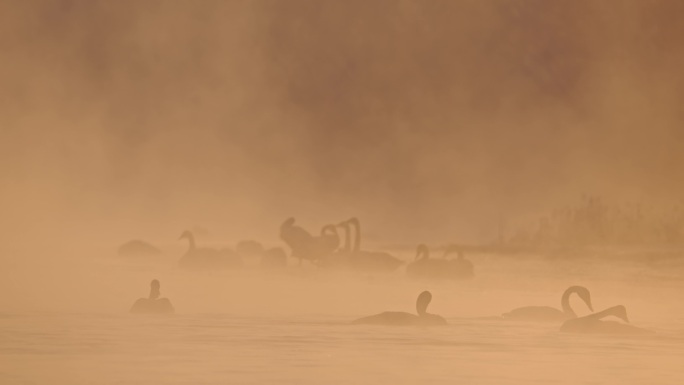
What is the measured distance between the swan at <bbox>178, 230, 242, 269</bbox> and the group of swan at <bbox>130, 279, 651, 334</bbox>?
257 cm

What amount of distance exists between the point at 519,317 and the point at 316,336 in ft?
5.13

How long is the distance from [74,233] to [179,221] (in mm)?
1158

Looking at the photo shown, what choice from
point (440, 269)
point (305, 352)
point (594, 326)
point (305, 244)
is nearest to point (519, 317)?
point (594, 326)

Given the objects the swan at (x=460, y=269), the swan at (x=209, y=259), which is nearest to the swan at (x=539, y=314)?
the swan at (x=460, y=269)

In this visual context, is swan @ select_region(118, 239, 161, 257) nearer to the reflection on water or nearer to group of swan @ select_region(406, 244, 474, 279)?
group of swan @ select_region(406, 244, 474, 279)

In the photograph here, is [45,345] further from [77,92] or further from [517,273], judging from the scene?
[77,92]

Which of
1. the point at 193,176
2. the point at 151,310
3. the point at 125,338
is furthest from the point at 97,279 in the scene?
the point at 193,176

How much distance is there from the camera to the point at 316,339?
31.0ft

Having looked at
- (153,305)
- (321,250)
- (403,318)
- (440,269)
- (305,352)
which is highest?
(321,250)

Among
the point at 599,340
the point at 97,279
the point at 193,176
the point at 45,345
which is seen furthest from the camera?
the point at 193,176

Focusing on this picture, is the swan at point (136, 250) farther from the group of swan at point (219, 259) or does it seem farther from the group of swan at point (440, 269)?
the group of swan at point (440, 269)

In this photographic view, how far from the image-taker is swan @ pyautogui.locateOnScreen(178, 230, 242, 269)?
1305 cm

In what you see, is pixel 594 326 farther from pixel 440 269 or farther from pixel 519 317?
pixel 440 269

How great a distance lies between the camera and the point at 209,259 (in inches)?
515
